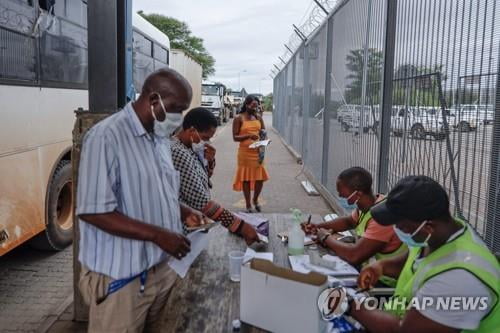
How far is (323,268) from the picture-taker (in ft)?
7.89

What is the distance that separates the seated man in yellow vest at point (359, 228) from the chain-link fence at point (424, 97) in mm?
500

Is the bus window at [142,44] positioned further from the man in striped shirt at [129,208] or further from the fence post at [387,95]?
the man in striped shirt at [129,208]

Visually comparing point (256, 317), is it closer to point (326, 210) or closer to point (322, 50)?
point (326, 210)

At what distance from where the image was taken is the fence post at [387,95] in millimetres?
4121

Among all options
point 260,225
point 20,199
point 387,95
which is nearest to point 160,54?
point 20,199

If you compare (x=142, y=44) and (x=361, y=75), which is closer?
(x=361, y=75)

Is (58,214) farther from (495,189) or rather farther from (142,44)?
(142,44)

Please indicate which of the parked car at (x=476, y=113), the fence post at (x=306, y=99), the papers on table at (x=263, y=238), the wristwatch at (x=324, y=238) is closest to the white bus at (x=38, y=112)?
the papers on table at (x=263, y=238)

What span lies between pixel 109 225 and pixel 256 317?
0.66 meters

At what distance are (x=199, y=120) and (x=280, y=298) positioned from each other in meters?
1.93

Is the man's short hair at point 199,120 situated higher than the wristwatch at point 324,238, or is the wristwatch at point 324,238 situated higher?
the man's short hair at point 199,120

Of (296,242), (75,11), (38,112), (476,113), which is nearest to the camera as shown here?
(476,113)

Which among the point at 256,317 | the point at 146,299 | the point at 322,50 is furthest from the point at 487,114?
the point at 322,50

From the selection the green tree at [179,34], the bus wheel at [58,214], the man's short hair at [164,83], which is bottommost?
the bus wheel at [58,214]
